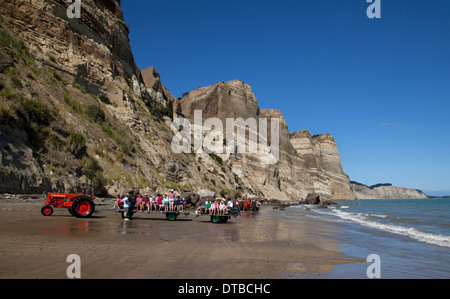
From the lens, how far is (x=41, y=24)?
2714 centimetres

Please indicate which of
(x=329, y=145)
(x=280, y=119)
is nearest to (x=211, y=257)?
(x=280, y=119)

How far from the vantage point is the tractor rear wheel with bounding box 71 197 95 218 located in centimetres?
1270

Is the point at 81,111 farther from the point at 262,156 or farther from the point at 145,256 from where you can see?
the point at 262,156

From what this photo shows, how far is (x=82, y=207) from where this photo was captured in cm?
1293

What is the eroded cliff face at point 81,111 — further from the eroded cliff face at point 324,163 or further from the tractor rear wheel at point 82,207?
the eroded cliff face at point 324,163

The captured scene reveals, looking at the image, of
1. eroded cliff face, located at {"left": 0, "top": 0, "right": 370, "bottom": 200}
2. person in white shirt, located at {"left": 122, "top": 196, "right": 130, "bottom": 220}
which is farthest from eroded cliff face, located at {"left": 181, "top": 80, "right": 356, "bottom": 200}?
person in white shirt, located at {"left": 122, "top": 196, "right": 130, "bottom": 220}

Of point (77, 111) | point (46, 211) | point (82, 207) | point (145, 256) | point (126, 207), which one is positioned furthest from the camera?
point (77, 111)

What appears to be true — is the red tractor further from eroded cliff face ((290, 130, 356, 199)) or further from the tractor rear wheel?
eroded cliff face ((290, 130, 356, 199))

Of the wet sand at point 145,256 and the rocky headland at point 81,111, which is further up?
the rocky headland at point 81,111

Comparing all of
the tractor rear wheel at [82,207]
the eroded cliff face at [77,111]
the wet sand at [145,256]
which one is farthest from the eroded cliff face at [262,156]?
the wet sand at [145,256]

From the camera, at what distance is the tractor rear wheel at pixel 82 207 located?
41.7 feet

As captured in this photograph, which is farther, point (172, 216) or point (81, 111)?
point (81, 111)

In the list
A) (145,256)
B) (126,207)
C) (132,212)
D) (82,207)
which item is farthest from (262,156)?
(145,256)
